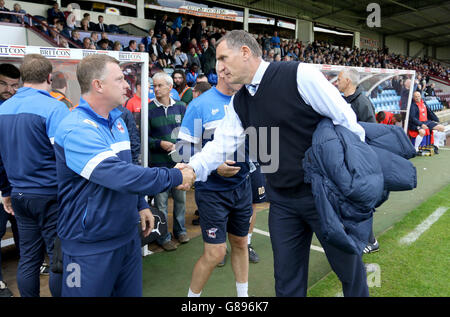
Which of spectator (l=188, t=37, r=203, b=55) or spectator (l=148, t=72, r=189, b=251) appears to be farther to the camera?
spectator (l=188, t=37, r=203, b=55)

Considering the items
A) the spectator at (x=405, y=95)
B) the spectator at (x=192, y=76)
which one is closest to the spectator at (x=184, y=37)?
the spectator at (x=192, y=76)

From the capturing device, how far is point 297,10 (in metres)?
25.3

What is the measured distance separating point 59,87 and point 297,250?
312cm

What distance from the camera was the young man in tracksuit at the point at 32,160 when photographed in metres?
2.61

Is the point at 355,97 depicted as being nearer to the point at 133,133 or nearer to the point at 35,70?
the point at 133,133

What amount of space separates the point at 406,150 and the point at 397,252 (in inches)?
98.3

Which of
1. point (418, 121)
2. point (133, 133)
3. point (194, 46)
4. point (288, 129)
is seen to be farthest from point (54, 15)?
point (288, 129)

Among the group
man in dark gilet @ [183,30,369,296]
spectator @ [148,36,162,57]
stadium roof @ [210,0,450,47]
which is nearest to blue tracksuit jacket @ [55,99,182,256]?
man in dark gilet @ [183,30,369,296]

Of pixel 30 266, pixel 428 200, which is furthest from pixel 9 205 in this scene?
pixel 428 200

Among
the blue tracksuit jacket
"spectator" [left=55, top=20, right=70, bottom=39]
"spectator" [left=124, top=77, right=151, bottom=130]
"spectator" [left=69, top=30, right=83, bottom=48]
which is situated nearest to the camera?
the blue tracksuit jacket

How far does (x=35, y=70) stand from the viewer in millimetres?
2707

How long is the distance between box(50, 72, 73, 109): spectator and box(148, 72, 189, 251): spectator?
0.95 meters

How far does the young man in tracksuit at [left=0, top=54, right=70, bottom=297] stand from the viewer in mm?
2607

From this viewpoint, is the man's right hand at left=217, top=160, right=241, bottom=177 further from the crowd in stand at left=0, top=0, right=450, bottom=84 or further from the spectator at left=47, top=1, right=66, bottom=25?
the spectator at left=47, top=1, right=66, bottom=25
